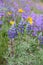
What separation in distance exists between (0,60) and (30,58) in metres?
0.35

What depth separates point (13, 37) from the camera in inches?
107

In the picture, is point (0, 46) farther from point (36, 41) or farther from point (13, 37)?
point (36, 41)

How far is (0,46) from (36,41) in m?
0.38

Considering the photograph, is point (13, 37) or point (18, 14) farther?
point (18, 14)

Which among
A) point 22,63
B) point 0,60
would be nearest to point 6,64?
point 0,60

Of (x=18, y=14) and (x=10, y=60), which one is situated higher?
(x=18, y=14)

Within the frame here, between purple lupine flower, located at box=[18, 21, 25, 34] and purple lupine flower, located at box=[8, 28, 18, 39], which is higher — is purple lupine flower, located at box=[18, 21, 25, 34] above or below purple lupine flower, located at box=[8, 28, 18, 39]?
above

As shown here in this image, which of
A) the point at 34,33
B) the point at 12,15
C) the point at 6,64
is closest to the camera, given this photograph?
the point at 6,64

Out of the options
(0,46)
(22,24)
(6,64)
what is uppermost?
(22,24)

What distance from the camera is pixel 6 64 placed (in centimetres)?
256

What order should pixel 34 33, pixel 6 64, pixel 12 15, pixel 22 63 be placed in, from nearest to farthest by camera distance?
pixel 22 63, pixel 6 64, pixel 34 33, pixel 12 15

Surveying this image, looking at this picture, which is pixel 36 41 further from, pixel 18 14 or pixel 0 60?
pixel 18 14

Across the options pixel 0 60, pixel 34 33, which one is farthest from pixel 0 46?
pixel 34 33

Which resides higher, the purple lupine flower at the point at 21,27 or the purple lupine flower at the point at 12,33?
the purple lupine flower at the point at 21,27
